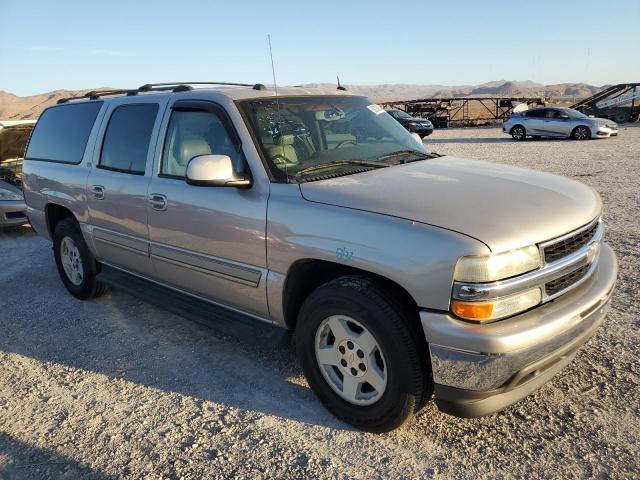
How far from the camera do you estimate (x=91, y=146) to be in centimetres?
486

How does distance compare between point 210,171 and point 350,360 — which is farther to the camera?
point 210,171

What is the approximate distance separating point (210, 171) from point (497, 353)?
1877 mm

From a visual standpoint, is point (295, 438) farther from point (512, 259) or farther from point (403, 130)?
point (403, 130)

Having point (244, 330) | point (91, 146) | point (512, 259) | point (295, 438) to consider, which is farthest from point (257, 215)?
point (91, 146)

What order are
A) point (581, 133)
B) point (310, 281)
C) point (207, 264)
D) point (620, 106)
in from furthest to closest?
point (620, 106), point (581, 133), point (207, 264), point (310, 281)

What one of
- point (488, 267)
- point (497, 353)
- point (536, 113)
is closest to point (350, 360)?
point (497, 353)

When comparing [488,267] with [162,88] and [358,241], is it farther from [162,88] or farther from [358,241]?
[162,88]

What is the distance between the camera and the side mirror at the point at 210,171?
319 centimetres

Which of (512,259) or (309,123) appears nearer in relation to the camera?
(512,259)

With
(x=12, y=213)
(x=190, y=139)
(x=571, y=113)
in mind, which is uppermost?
(x=190, y=139)

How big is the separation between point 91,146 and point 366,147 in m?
2.60

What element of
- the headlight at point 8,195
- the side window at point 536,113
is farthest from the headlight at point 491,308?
the side window at point 536,113

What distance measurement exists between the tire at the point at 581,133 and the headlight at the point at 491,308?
22.0 m

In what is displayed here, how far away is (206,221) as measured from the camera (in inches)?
142
